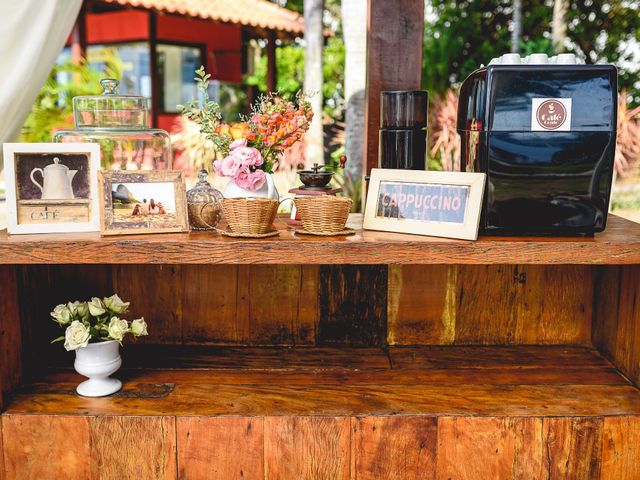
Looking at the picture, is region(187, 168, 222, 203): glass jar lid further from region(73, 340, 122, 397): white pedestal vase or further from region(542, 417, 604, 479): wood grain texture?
region(542, 417, 604, 479): wood grain texture

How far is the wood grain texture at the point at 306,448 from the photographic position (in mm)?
1600

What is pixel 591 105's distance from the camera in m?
1.56

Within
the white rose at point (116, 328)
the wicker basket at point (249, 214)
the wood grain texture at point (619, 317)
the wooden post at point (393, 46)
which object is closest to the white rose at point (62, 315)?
the white rose at point (116, 328)

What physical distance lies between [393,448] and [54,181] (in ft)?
3.43

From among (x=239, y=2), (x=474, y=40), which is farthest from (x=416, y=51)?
(x=474, y=40)

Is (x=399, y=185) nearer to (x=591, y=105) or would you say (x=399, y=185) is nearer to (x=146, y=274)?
(x=591, y=105)

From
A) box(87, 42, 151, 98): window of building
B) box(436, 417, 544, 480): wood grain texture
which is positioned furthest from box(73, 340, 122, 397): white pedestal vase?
box(87, 42, 151, 98): window of building

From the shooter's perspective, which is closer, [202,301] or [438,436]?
[438,436]

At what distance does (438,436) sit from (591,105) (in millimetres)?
855

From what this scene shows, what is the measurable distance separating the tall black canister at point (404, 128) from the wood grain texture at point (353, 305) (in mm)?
366

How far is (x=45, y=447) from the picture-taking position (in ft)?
5.31

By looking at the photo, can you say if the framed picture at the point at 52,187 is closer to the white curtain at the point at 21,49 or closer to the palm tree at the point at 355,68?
the white curtain at the point at 21,49

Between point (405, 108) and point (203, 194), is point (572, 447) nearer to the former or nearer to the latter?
point (405, 108)

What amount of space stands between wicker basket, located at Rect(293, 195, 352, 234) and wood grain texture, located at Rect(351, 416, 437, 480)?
46 centimetres
